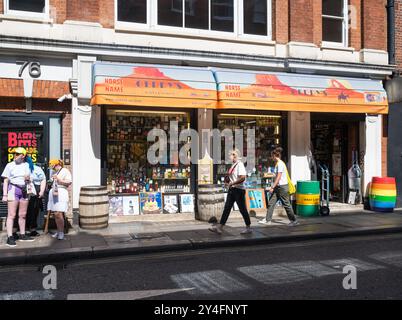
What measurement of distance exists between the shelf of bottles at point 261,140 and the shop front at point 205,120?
28 millimetres

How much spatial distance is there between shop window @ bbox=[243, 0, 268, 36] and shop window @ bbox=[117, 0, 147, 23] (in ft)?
9.24

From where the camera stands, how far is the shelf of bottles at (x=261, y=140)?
11.8 metres

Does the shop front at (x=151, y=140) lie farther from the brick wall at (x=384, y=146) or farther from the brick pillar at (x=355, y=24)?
the brick wall at (x=384, y=146)

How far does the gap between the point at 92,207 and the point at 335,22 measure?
8.95 meters

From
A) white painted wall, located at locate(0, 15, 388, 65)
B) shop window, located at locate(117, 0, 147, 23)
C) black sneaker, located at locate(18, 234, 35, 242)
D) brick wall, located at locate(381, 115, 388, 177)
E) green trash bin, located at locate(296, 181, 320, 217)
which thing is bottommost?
black sneaker, located at locate(18, 234, 35, 242)

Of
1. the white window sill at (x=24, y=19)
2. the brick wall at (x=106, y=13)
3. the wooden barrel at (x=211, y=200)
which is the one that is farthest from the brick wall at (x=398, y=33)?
the white window sill at (x=24, y=19)

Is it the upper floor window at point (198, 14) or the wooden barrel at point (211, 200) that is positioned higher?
the upper floor window at point (198, 14)

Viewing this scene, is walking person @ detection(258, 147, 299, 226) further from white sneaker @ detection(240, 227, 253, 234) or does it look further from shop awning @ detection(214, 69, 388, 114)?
shop awning @ detection(214, 69, 388, 114)

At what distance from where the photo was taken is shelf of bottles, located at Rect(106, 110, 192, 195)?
1072 cm

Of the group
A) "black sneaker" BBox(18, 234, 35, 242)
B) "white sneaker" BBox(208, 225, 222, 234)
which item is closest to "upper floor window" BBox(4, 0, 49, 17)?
"black sneaker" BBox(18, 234, 35, 242)

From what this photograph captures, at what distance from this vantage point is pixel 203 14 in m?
11.5

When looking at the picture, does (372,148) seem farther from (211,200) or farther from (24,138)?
(24,138)
